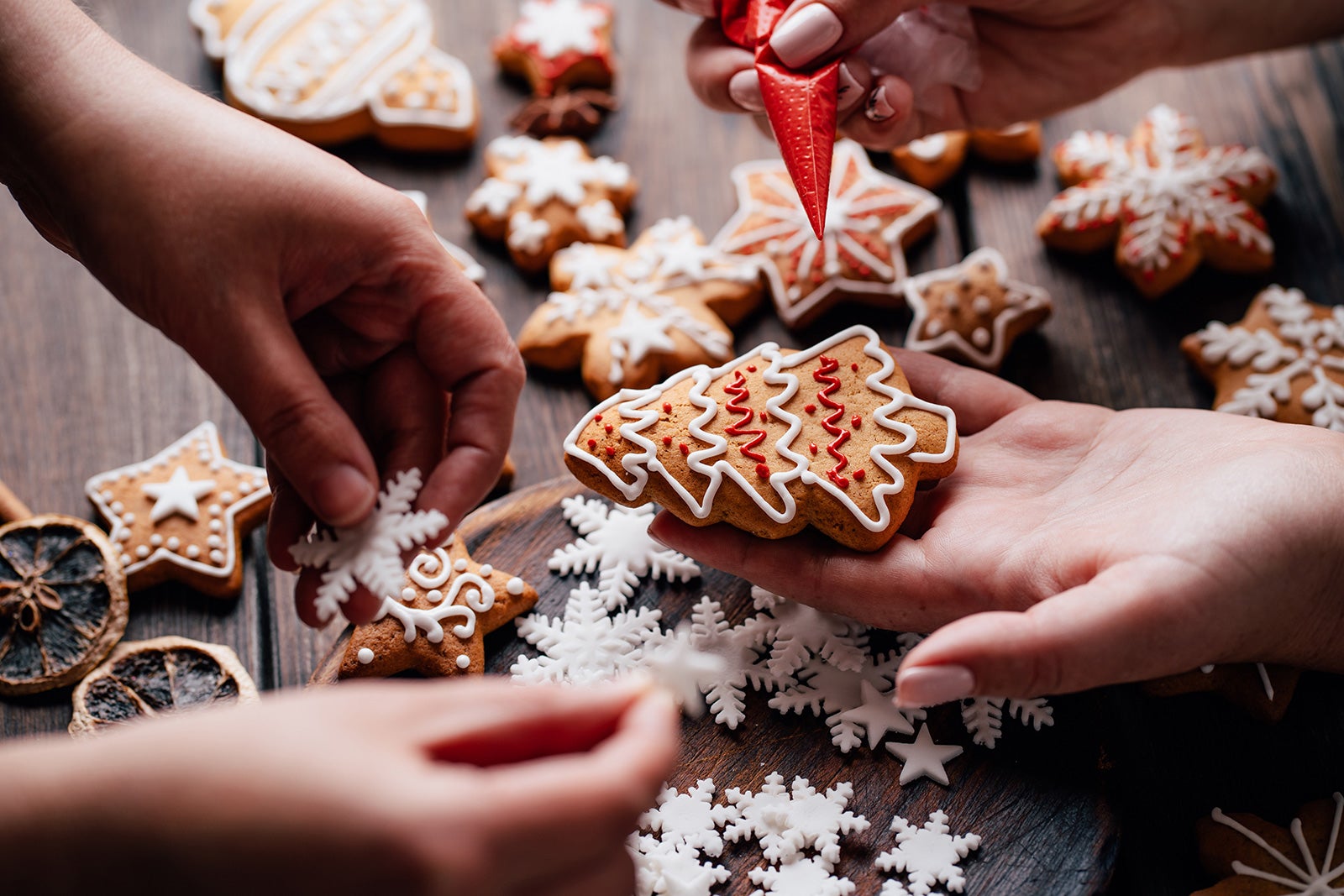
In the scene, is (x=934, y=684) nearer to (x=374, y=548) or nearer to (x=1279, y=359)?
(x=374, y=548)

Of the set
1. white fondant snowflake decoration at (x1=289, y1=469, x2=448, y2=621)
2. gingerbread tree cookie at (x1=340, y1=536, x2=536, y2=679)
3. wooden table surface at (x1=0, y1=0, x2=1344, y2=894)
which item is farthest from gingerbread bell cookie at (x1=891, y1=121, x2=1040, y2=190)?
white fondant snowflake decoration at (x1=289, y1=469, x2=448, y2=621)

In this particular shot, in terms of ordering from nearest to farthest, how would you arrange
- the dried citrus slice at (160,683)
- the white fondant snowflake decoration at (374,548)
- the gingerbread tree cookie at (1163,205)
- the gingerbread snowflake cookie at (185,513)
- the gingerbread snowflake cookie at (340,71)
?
the white fondant snowflake decoration at (374,548)
the dried citrus slice at (160,683)
the gingerbread snowflake cookie at (185,513)
the gingerbread tree cookie at (1163,205)
the gingerbread snowflake cookie at (340,71)

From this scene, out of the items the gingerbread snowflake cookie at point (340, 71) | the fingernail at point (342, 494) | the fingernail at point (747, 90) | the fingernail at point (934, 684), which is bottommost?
the fingernail at point (934, 684)

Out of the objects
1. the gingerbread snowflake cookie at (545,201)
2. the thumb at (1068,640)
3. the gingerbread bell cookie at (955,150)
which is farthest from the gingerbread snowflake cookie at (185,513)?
the gingerbread bell cookie at (955,150)

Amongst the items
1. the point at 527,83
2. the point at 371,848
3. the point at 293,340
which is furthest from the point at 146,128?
the point at 527,83

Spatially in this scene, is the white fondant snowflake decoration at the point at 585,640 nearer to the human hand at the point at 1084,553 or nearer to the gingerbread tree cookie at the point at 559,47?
the human hand at the point at 1084,553

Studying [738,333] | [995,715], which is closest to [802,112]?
[738,333]
